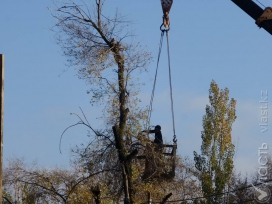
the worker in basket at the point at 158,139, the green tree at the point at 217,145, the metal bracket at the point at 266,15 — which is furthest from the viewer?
the green tree at the point at 217,145

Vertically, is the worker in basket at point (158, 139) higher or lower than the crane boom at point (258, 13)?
lower

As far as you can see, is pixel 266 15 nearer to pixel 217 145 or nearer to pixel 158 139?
pixel 158 139

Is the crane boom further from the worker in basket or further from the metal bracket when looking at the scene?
the worker in basket

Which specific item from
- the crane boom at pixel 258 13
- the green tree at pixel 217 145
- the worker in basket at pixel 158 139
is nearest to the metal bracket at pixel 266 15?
the crane boom at pixel 258 13

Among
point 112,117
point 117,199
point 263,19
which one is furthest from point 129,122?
point 263,19

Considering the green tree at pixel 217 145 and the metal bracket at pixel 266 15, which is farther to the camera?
the green tree at pixel 217 145

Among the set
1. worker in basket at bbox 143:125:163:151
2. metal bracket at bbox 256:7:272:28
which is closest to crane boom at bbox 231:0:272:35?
metal bracket at bbox 256:7:272:28

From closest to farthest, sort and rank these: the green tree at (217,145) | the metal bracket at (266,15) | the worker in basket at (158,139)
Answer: the metal bracket at (266,15) → the worker in basket at (158,139) → the green tree at (217,145)

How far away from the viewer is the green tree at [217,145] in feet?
112

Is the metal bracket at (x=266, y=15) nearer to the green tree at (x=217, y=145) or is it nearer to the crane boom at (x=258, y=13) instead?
the crane boom at (x=258, y=13)

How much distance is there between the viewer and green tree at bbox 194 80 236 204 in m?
34.1

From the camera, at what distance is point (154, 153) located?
19.3m

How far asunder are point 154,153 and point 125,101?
78.0 inches

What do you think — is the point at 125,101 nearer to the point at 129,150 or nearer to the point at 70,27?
the point at 129,150
